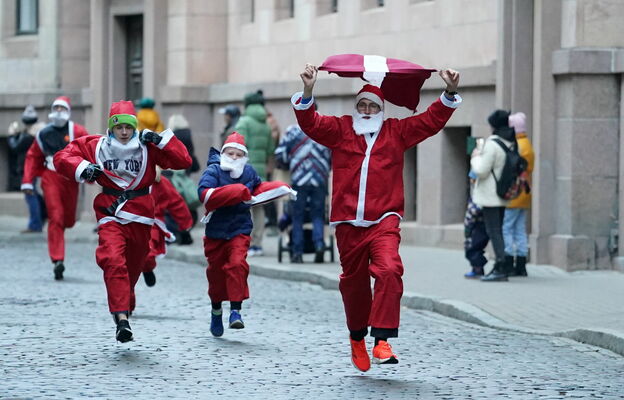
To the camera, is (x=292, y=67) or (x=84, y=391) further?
(x=292, y=67)

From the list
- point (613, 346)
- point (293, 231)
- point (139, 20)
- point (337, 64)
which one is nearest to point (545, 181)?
point (293, 231)

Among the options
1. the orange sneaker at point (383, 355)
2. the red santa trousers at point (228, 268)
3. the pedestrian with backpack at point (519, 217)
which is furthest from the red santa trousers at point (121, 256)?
the pedestrian with backpack at point (519, 217)

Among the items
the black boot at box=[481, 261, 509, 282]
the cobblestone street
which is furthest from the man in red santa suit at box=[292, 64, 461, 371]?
the black boot at box=[481, 261, 509, 282]

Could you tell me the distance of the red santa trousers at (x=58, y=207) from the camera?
55.8ft

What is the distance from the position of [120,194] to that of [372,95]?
7.30 ft

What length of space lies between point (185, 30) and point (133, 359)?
52.5ft

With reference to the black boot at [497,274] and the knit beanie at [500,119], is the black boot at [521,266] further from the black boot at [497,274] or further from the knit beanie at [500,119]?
the knit beanie at [500,119]

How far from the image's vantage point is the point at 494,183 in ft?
53.7

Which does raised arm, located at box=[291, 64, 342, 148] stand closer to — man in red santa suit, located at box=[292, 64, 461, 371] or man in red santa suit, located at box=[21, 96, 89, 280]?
man in red santa suit, located at box=[292, 64, 461, 371]

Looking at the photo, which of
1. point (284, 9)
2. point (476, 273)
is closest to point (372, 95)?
point (476, 273)

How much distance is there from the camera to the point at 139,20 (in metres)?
28.1

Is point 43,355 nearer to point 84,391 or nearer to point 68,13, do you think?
point 84,391

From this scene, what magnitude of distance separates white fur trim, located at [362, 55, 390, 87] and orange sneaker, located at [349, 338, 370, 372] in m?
1.54

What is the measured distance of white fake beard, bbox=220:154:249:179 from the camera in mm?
12289
